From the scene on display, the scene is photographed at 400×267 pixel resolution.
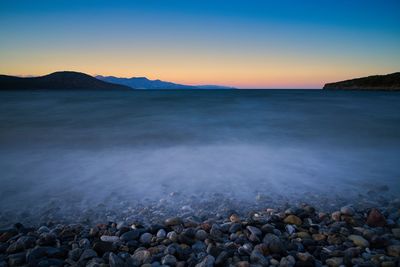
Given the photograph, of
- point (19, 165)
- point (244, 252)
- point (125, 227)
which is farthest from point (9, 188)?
point (244, 252)

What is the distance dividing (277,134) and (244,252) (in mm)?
7887

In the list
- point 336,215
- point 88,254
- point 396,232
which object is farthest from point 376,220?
point 88,254

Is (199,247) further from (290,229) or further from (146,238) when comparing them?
(290,229)

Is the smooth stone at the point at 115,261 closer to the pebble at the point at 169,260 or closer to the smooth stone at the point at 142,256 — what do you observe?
the smooth stone at the point at 142,256

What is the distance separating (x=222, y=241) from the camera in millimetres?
2871

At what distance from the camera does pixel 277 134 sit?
10039 millimetres

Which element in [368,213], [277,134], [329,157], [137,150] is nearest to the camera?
[368,213]

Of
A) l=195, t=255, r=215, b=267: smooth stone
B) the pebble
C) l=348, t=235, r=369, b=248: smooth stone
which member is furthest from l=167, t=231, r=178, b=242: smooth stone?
l=348, t=235, r=369, b=248: smooth stone

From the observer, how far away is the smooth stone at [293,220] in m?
3.22

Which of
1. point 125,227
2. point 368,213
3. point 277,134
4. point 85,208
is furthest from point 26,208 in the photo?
point 277,134

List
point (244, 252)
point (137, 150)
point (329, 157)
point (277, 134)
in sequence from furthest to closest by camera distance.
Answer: point (277, 134), point (137, 150), point (329, 157), point (244, 252)

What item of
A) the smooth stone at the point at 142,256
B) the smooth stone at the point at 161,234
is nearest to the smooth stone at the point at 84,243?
the smooth stone at the point at 142,256

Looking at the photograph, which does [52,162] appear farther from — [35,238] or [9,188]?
[35,238]

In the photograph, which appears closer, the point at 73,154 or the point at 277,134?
the point at 73,154
